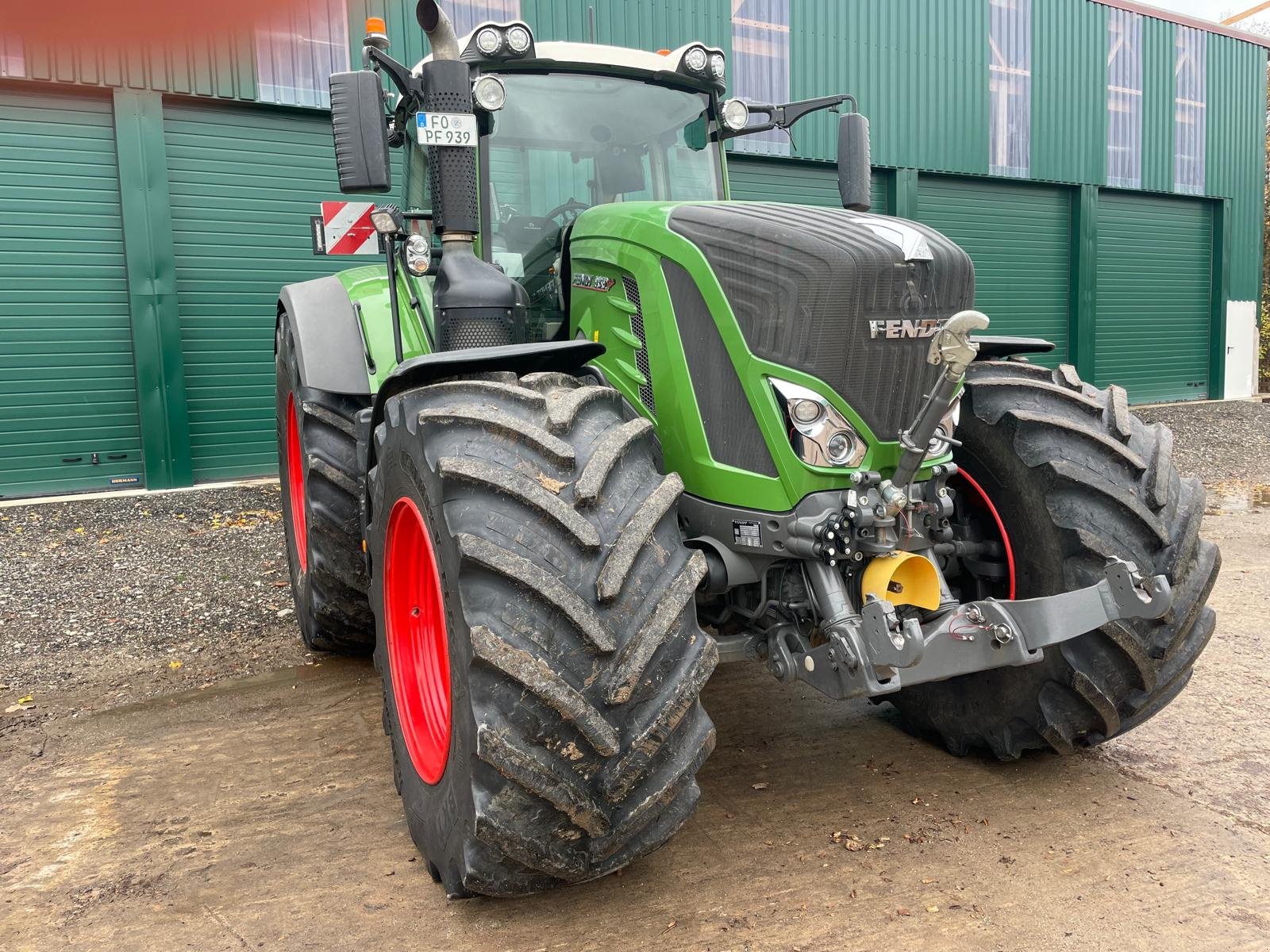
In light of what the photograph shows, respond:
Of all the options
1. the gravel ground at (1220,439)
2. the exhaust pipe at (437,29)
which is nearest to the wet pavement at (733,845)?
the exhaust pipe at (437,29)

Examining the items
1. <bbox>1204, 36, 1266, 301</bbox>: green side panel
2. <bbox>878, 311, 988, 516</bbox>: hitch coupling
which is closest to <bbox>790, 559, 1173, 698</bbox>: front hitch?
<bbox>878, 311, 988, 516</bbox>: hitch coupling

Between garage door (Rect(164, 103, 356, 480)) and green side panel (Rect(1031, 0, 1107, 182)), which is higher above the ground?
green side panel (Rect(1031, 0, 1107, 182))

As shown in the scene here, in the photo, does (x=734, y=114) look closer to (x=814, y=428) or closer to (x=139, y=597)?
(x=814, y=428)

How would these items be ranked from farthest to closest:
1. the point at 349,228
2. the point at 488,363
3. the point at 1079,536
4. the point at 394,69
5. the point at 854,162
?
the point at 349,228 → the point at 854,162 → the point at 394,69 → the point at 1079,536 → the point at 488,363

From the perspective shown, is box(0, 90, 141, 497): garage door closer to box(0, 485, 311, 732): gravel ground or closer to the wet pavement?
box(0, 485, 311, 732): gravel ground

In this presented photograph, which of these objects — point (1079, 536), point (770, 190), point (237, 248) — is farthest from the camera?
point (770, 190)

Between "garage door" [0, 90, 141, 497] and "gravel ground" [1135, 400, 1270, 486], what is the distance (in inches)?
384

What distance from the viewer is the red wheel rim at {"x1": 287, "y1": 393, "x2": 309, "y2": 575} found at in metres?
5.00

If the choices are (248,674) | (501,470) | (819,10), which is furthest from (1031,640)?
(819,10)

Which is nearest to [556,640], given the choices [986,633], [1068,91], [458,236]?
Answer: [986,633]

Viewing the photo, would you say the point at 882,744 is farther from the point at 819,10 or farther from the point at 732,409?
the point at 819,10

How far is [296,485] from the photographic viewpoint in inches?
202

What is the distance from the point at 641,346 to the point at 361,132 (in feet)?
3.48

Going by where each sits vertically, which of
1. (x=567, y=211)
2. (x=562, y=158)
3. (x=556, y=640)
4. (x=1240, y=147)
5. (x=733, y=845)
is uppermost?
(x=1240, y=147)
